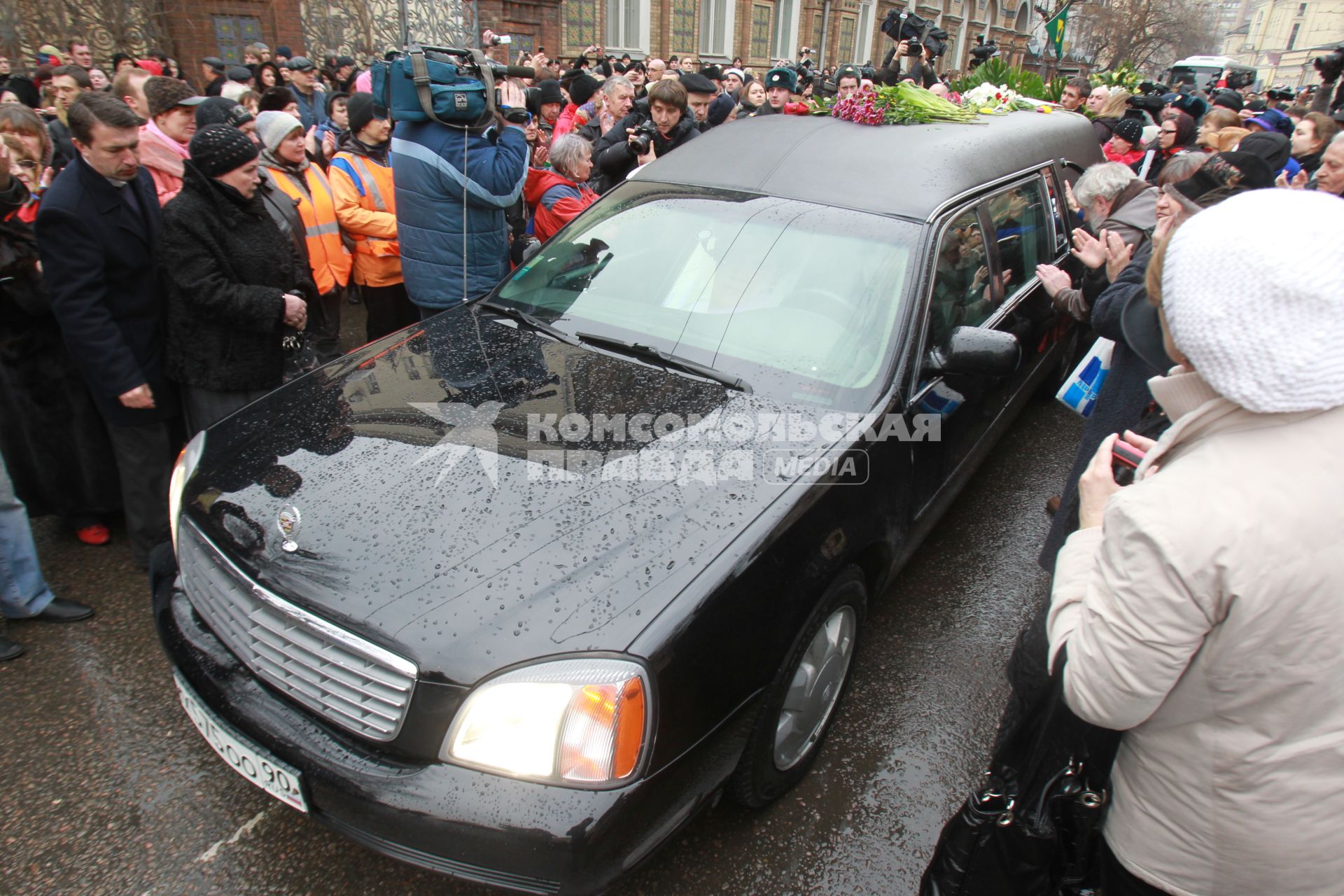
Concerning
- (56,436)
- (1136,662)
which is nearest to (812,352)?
(1136,662)

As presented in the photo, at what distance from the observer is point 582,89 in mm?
7539

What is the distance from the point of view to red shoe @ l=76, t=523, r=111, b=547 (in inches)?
131

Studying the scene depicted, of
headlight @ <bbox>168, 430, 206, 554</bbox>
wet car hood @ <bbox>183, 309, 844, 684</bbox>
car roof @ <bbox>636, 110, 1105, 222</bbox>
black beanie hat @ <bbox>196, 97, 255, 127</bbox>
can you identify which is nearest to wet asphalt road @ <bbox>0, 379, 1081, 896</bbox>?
headlight @ <bbox>168, 430, 206, 554</bbox>

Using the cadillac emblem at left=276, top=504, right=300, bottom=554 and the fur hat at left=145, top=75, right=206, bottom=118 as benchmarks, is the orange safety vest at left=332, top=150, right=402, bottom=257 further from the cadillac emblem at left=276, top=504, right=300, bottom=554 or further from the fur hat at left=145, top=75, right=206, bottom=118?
the cadillac emblem at left=276, top=504, right=300, bottom=554

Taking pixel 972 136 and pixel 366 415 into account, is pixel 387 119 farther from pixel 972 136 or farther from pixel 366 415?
pixel 972 136

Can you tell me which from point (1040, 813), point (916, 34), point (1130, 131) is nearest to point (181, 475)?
point (1040, 813)

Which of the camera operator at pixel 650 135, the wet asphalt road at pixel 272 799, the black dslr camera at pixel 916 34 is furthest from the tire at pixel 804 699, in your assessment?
the black dslr camera at pixel 916 34

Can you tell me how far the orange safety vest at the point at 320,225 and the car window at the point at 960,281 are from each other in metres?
3.16

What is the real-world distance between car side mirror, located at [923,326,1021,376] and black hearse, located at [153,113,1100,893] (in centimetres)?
1

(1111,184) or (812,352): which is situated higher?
(1111,184)

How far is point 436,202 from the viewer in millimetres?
3758

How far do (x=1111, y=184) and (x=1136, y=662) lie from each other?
3.33 metres

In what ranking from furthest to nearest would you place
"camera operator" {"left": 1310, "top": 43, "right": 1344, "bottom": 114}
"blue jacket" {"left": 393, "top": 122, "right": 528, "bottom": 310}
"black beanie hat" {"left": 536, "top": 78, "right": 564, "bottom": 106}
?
"camera operator" {"left": 1310, "top": 43, "right": 1344, "bottom": 114} → "black beanie hat" {"left": 536, "top": 78, "right": 564, "bottom": 106} → "blue jacket" {"left": 393, "top": 122, "right": 528, "bottom": 310}

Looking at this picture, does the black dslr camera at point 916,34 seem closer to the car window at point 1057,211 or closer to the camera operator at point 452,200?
the car window at point 1057,211
